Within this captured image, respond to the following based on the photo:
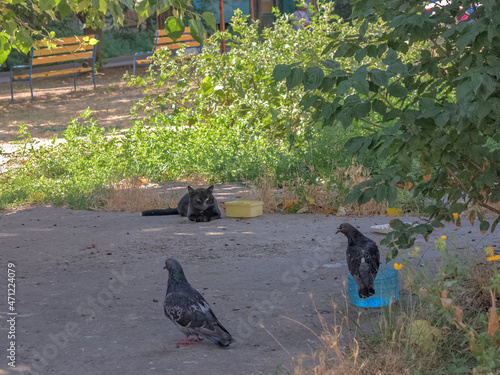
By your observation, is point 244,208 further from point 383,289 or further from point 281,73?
point 281,73

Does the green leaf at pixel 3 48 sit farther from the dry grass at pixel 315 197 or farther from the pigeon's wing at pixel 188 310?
the dry grass at pixel 315 197

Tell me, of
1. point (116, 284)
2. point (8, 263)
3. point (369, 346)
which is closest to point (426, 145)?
point (369, 346)

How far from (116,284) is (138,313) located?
83 centimetres

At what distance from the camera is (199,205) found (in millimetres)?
7230

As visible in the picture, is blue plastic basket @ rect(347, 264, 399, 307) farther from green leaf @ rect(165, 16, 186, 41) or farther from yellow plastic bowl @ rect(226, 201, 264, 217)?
yellow plastic bowl @ rect(226, 201, 264, 217)

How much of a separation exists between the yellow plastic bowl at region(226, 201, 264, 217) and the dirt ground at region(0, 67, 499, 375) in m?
0.11

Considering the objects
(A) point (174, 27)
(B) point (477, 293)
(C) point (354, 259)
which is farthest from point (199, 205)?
(B) point (477, 293)

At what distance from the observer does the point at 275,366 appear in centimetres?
331

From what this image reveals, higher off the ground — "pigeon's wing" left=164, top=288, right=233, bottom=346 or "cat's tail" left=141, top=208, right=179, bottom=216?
"pigeon's wing" left=164, top=288, right=233, bottom=346

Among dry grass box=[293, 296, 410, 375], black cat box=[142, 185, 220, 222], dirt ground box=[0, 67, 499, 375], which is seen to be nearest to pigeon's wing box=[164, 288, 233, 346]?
dirt ground box=[0, 67, 499, 375]

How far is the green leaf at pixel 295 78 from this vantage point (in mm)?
2941

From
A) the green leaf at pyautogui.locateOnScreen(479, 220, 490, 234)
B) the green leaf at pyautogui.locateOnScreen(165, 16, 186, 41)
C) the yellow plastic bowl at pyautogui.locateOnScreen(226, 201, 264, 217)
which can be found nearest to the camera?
the green leaf at pyautogui.locateOnScreen(165, 16, 186, 41)

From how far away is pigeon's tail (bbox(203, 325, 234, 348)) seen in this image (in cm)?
357

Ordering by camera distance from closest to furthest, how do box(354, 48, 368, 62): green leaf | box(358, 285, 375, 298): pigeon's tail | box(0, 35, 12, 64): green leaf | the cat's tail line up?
1. box(354, 48, 368, 62): green leaf
2. box(358, 285, 375, 298): pigeon's tail
3. box(0, 35, 12, 64): green leaf
4. the cat's tail
